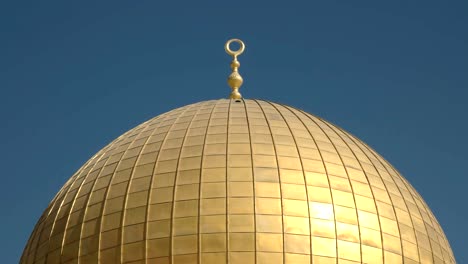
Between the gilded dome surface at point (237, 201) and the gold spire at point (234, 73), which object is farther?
the gold spire at point (234, 73)

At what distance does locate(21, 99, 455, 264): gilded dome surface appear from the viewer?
30109mm

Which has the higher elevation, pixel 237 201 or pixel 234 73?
pixel 234 73

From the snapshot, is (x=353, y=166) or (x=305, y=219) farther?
(x=353, y=166)

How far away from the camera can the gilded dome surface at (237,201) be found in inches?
1185

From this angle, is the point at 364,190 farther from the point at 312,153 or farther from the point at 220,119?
the point at 220,119

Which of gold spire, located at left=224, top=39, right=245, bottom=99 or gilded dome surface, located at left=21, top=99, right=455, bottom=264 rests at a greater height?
gold spire, located at left=224, top=39, right=245, bottom=99

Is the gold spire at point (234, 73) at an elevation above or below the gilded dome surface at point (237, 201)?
above

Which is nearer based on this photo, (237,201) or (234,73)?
(237,201)

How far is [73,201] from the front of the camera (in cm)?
3278

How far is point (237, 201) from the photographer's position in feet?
99.9

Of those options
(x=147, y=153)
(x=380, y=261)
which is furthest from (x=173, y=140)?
(x=380, y=261)

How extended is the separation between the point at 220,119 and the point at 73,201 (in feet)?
13.0

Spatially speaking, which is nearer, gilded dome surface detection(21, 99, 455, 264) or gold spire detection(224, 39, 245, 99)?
gilded dome surface detection(21, 99, 455, 264)

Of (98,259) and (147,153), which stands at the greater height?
(147,153)
